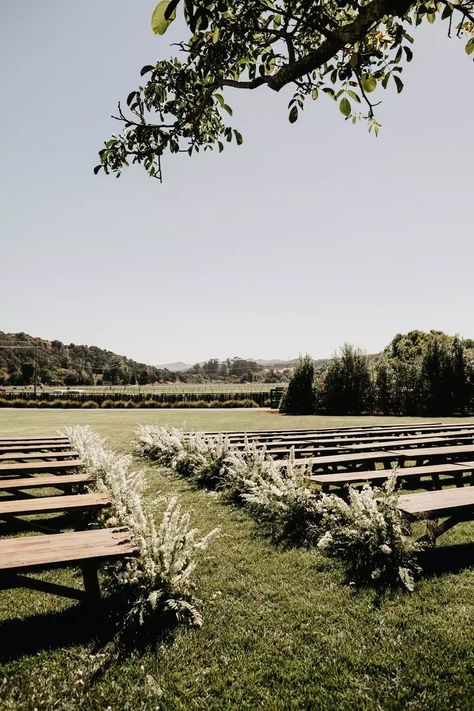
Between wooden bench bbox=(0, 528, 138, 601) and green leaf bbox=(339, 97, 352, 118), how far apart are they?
405 cm

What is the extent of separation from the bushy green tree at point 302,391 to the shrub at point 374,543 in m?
27.4

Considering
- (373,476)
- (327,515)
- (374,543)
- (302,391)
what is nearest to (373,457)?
(373,476)

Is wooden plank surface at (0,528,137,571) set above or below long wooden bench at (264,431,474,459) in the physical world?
above

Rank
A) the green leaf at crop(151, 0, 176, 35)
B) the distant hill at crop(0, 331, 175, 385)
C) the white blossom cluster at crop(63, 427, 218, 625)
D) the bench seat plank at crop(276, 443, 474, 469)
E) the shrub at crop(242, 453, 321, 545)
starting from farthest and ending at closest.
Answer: the distant hill at crop(0, 331, 175, 385)
the bench seat plank at crop(276, 443, 474, 469)
the shrub at crop(242, 453, 321, 545)
the white blossom cluster at crop(63, 427, 218, 625)
the green leaf at crop(151, 0, 176, 35)

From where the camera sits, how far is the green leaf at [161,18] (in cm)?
266

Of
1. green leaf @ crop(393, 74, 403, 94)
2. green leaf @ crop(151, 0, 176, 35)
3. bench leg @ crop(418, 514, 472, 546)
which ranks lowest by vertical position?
bench leg @ crop(418, 514, 472, 546)

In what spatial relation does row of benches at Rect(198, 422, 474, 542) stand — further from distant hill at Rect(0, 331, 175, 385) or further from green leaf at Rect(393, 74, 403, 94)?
distant hill at Rect(0, 331, 175, 385)

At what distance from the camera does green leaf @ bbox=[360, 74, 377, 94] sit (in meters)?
4.23

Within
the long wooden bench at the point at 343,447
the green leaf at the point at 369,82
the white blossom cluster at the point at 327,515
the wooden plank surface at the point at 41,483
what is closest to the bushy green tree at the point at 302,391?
the long wooden bench at the point at 343,447

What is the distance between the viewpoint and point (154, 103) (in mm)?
4656

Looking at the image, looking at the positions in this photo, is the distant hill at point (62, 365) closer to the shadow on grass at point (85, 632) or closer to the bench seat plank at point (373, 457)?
the bench seat plank at point (373, 457)

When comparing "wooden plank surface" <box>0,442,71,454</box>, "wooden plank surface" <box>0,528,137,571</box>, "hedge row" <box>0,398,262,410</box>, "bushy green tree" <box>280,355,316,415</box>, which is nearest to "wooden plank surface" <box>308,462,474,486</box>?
"wooden plank surface" <box>0,528,137,571</box>

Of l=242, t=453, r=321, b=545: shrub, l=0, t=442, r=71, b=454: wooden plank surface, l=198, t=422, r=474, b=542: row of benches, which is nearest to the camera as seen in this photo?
Result: l=198, t=422, r=474, b=542: row of benches

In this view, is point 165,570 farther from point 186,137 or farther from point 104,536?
point 186,137
